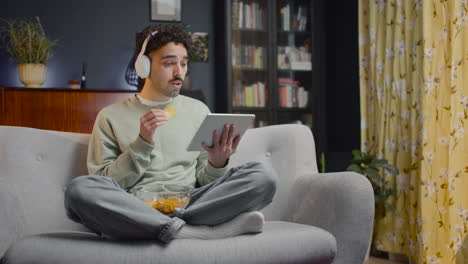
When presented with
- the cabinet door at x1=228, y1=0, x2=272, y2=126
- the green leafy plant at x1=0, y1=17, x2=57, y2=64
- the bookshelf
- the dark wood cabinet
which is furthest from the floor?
the green leafy plant at x1=0, y1=17, x2=57, y2=64

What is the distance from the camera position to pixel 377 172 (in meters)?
3.43

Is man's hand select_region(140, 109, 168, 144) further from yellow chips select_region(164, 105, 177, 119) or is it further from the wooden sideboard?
the wooden sideboard

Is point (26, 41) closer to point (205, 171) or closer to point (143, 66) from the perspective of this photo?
point (143, 66)

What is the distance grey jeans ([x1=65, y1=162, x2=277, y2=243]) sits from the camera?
1.53m

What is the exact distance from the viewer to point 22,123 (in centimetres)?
394

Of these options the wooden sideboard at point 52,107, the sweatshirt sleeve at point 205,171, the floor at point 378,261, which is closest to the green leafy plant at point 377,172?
the floor at point 378,261

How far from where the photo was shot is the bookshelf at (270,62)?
4711mm

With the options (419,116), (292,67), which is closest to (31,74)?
(292,67)

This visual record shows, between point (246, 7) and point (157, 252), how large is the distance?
3585mm

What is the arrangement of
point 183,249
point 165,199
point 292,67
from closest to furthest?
point 183,249
point 165,199
point 292,67

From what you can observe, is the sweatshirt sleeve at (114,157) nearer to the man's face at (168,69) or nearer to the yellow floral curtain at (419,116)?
the man's face at (168,69)

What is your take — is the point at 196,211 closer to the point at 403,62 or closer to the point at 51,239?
the point at 51,239

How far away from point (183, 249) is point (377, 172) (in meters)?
2.19

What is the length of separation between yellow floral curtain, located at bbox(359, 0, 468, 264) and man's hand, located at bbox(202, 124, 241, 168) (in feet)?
5.35
